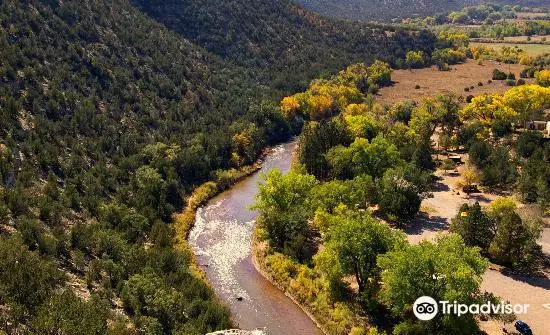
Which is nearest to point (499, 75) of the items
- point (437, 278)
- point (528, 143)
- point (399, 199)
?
point (528, 143)

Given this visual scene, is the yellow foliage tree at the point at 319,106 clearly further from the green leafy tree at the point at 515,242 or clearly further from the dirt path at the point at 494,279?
the green leafy tree at the point at 515,242

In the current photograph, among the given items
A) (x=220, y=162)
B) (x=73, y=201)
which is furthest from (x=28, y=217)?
(x=220, y=162)

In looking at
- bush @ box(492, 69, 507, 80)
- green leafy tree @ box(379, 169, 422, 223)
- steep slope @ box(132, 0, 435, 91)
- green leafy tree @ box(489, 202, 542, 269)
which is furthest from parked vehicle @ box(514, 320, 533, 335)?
bush @ box(492, 69, 507, 80)

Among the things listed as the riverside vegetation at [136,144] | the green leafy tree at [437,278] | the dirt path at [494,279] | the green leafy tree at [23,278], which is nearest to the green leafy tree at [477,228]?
the dirt path at [494,279]

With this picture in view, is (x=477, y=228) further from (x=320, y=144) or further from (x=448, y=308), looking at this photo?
(x=320, y=144)

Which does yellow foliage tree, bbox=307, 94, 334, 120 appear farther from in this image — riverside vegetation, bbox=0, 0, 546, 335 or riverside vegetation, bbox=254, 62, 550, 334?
riverside vegetation, bbox=254, 62, 550, 334

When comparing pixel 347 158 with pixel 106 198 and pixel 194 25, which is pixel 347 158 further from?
pixel 194 25

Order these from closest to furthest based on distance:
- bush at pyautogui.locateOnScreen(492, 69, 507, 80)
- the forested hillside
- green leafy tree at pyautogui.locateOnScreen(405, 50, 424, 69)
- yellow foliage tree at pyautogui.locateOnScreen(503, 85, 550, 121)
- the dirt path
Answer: the forested hillside, the dirt path, yellow foliage tree at pyautogui.locateOnScreen(503, 85, 550, 121), bush at pyautogui.locateOnScreen(492, 69, 507, 80), green leafy tree at pyautogui.locateOnScreen(405, 50, 424, 69)
